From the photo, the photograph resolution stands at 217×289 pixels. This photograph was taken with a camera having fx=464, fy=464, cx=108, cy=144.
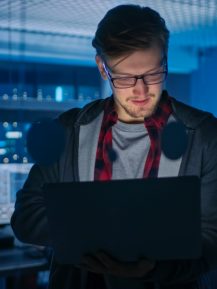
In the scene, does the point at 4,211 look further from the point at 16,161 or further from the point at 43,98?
the point at 43,98

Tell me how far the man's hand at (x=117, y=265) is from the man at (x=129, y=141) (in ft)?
0.08

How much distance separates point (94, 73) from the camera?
6.16 ft

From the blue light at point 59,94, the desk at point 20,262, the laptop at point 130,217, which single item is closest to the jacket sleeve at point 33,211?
the laptop at point 130,217

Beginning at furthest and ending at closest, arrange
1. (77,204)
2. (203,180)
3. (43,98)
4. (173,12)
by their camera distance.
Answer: (43,98), (173,12), (203,180), (77,204)

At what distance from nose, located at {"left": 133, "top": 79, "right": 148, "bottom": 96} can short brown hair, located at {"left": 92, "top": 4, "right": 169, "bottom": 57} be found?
7 centimetres

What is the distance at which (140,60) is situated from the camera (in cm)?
95

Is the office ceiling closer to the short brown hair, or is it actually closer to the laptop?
the short brown hair

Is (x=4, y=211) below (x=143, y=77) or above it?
below

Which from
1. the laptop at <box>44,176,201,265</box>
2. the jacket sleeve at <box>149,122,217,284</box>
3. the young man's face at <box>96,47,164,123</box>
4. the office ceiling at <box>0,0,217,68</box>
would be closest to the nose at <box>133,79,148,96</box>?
the young man's face at <box>96,47,164,123</box>

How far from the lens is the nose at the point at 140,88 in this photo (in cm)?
95

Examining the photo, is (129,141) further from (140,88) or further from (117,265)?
(117,265)

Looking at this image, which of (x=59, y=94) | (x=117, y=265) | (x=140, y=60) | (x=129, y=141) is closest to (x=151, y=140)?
(x=129, y=141)

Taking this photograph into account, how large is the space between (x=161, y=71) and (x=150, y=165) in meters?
0.20

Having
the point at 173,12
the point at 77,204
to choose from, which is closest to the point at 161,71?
the point at 77,204
